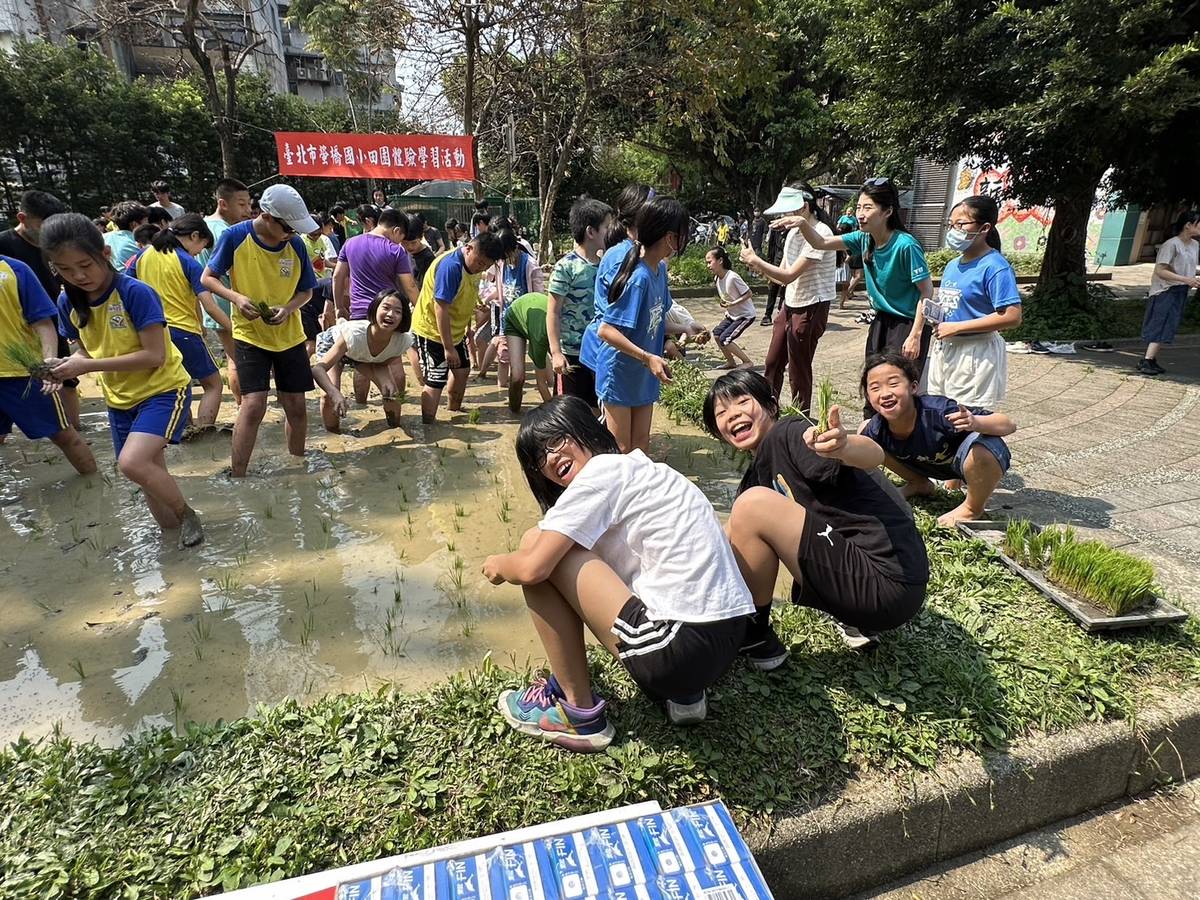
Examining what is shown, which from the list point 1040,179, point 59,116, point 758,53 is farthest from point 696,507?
point 59,116

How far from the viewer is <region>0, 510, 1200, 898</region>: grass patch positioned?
1.93 m

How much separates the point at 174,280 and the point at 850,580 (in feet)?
18.2

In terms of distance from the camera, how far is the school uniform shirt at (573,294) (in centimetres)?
475

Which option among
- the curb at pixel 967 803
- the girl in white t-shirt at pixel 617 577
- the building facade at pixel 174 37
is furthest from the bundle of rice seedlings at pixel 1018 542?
the building facade at pixel 174 37

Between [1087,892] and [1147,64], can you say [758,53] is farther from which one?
[1087,892]

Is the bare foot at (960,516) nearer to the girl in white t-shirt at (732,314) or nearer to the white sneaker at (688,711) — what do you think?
the white sneaker at (688,711)

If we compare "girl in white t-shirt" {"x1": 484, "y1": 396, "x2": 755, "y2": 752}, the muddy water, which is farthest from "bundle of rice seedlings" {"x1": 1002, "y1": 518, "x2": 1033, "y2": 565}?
"girl in white t-shirt" {"x1": 484, "y1": 396, "x2": 755, "y2": 752}

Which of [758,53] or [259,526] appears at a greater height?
[758,53]

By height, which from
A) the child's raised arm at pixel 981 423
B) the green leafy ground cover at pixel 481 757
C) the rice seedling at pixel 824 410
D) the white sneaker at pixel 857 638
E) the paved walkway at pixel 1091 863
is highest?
the rice seedling at pixel 824 410

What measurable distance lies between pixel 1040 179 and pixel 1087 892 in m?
8.84

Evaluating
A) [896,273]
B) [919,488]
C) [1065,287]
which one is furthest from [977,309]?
[1065,287]

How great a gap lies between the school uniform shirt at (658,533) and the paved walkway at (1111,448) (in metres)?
2.59

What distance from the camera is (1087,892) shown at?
212cm

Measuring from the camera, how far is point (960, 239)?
3887mm
